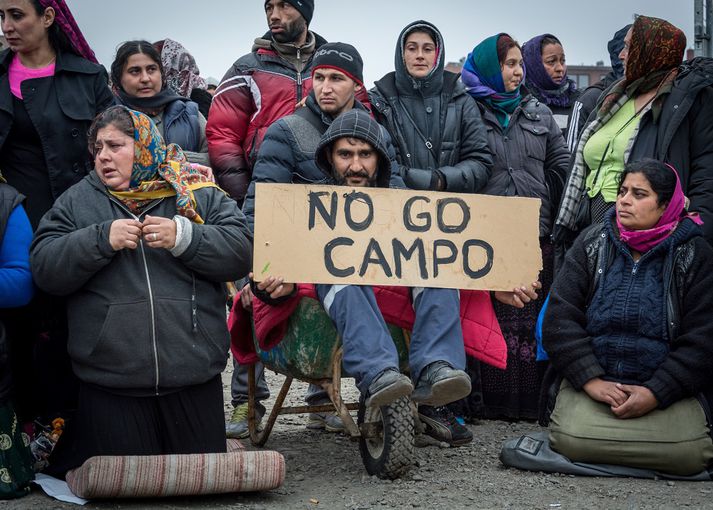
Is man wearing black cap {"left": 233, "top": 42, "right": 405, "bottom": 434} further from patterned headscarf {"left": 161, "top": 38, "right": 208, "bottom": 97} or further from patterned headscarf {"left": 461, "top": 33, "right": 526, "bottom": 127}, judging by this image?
patterned headscarf {"left": 161, "top": 38, "right": 208, "bottom": 97}

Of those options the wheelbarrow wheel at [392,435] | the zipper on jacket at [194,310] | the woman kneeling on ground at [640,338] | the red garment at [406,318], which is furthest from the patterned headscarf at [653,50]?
the zipper on jacket at [194,310]

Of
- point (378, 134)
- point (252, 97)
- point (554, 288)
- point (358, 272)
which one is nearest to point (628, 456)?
point (554, 288)

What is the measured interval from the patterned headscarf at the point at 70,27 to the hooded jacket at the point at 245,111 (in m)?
0.99

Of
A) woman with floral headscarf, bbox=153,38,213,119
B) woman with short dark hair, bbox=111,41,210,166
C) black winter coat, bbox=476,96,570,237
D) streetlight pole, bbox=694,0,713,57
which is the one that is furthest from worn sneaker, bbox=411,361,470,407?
streetlight pole, bbox=694,0,713,57

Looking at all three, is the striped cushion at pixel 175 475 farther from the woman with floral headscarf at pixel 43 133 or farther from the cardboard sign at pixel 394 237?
the cardboard sign at pixel 394 237

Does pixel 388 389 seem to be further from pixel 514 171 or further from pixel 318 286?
pixel 514 171

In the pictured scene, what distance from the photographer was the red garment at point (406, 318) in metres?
4.89

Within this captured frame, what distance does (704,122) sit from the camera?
5.37m

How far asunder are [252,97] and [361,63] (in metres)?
0.79

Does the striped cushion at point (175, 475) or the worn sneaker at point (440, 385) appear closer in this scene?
the striped cushion at point (175, 475)

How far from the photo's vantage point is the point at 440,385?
14.6 ft

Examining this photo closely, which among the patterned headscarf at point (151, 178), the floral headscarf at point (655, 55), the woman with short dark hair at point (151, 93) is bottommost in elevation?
the patterned headscarf at point (151, 178)

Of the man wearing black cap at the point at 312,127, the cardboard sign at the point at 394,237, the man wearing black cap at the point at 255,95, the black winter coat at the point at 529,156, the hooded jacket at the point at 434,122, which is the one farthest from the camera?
the black winter coat at the point at 529,156

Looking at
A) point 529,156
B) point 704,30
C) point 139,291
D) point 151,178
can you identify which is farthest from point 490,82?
point 139,291
